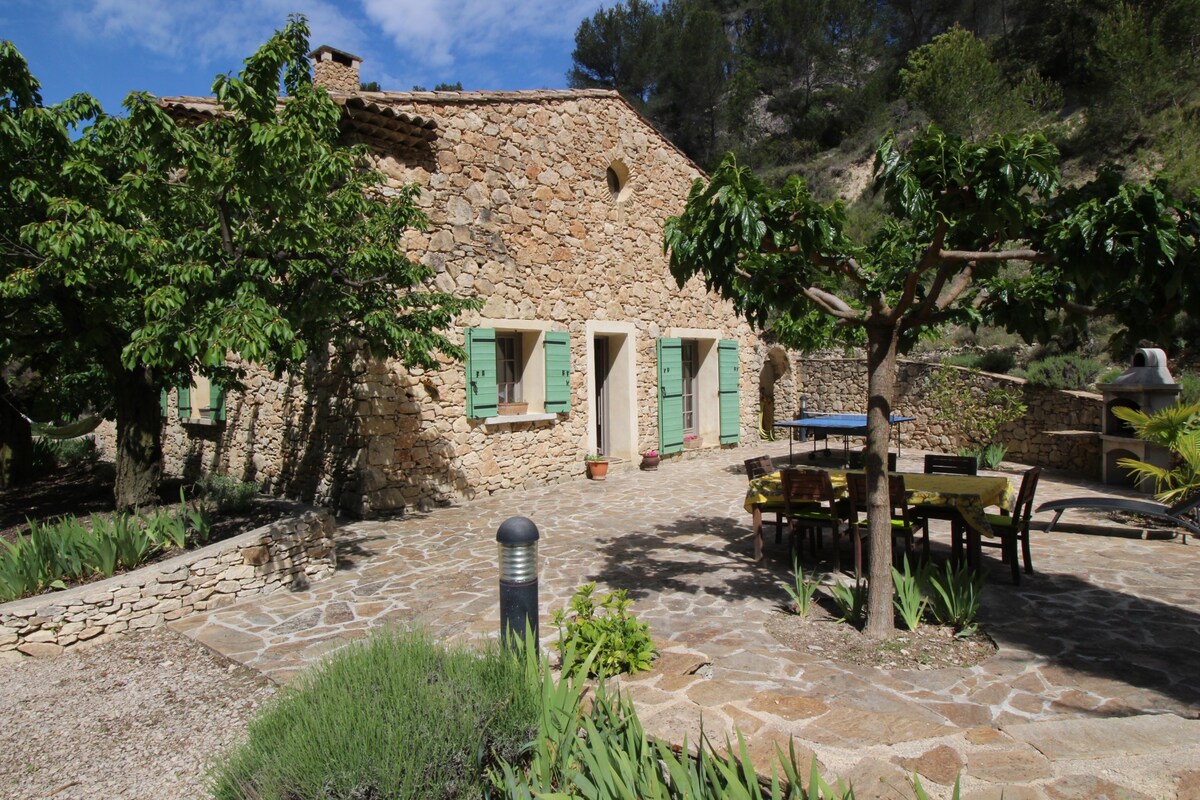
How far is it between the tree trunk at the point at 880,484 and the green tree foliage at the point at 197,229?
3.63m

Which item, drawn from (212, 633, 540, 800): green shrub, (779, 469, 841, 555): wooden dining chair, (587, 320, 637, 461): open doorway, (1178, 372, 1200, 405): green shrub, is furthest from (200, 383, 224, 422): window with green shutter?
(1178, 372, 1200, 405): green shrub

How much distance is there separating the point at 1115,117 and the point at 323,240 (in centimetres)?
2329

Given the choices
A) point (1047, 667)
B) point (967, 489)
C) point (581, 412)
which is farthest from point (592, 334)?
point (1047, 667)

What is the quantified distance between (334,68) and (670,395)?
6525mm

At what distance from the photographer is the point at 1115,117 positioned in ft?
65.6

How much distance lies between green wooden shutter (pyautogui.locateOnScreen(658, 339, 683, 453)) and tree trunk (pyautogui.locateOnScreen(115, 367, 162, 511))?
22.9 feet

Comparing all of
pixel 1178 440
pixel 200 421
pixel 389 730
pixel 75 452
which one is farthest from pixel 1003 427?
pixel 75 452

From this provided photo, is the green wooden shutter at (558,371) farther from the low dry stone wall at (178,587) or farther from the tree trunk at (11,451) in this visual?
the tree trunk at (11,451)

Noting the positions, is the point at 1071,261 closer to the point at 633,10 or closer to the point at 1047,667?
the point at 1047,667

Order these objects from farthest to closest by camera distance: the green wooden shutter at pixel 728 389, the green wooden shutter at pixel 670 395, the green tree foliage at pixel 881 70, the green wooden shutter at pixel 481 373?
the green tree foliage at pixel 881 70, the green wooden shutter at pixel 728 389, the green wooden shutter at pixel 670 395, the green wooden shutter at pixel 481 373

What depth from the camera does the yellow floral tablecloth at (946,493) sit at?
15.6 feet

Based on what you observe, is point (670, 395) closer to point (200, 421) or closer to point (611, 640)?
point (200, 421)

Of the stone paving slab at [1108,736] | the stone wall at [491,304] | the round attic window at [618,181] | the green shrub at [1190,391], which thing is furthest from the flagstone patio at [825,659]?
the round attic window at [618,181]

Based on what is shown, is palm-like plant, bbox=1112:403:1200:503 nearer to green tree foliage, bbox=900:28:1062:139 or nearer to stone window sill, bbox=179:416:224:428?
stone window sill, bbox=179:416:224:428
